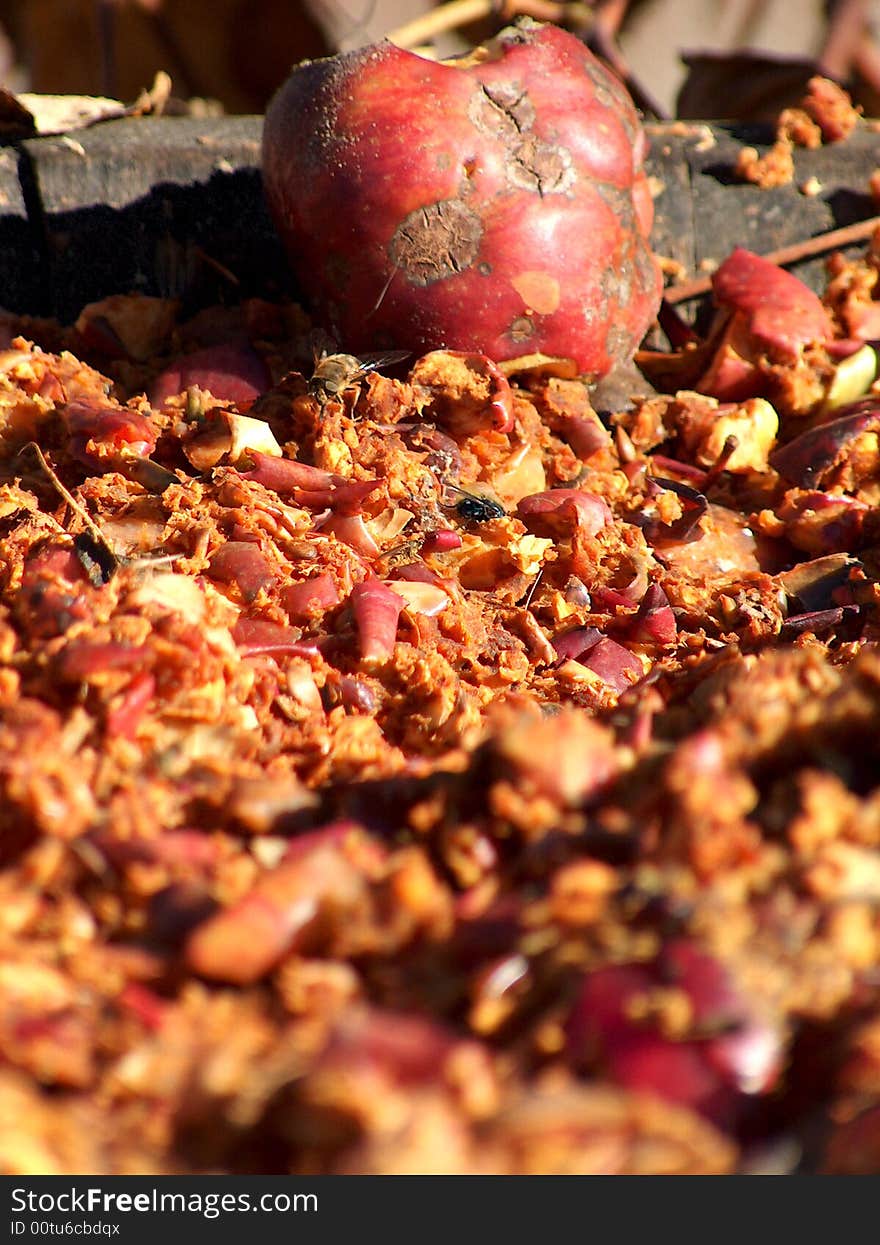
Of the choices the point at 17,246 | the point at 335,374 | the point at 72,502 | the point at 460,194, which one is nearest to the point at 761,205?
the point at 460,194

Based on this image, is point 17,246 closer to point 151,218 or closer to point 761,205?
point 151,218

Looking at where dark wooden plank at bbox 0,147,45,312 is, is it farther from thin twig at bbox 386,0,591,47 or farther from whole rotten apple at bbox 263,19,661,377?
thin twig at bbox 386,0,591,47

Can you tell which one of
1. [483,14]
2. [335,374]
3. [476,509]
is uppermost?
[483,14]

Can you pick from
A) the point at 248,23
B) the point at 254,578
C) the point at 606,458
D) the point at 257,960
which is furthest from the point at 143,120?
the point at 248,23

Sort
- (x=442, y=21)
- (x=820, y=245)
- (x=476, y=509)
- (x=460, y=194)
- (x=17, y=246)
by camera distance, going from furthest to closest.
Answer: (x=442, y=21), (x=820, y=245), (x=17, y=246), (x=460, y=194), (x=476, y=509)

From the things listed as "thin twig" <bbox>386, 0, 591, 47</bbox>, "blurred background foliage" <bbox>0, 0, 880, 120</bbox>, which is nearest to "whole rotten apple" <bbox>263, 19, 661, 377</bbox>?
"blurred background foliage" <bbox>0, 0, 880, 120</bbox>

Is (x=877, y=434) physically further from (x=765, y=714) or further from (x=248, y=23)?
(x=248, y=23)
